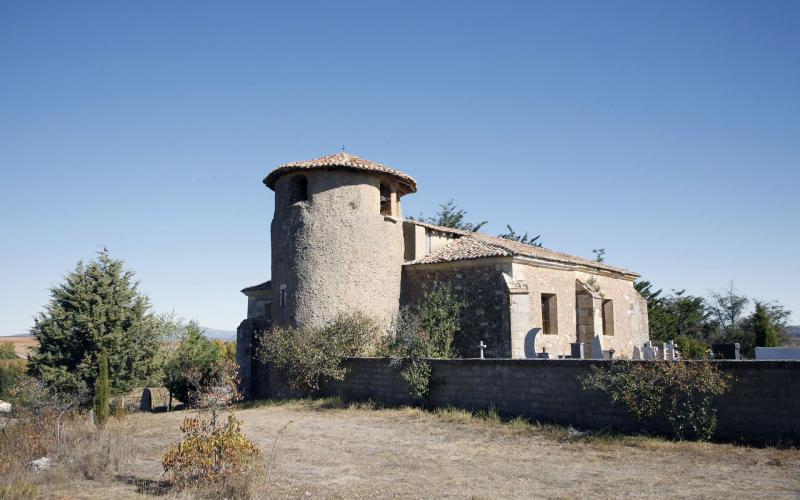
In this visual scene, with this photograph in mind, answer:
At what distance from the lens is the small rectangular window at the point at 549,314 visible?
2236 centimetres

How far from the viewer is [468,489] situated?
28.3 ft

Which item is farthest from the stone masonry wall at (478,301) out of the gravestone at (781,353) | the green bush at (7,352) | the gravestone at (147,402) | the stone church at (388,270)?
the green bush at (7,352)

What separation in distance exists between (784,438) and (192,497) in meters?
10.1

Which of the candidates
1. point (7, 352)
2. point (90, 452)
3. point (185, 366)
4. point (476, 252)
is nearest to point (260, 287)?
point (185, 366)

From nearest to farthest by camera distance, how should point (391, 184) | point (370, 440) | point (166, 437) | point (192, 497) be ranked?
point (192, 497)
point (370, 440)
point (166, 437)
point (391, 184)

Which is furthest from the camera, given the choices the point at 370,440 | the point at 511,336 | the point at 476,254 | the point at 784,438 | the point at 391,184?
the point at 391,184

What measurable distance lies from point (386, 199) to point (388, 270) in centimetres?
359

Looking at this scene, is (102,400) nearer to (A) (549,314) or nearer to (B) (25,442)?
(B) (25,442)

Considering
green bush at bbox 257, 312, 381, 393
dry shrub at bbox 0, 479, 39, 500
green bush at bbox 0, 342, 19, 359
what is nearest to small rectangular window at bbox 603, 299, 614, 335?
green bush at bbox 257, 312, 381, 393

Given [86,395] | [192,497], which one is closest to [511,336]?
[192,497]

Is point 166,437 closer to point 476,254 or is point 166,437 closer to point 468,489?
point 468,489

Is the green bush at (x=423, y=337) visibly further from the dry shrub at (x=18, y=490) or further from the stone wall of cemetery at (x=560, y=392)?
the dry shrub at (x=18, y=490)

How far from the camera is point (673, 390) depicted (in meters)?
11.9

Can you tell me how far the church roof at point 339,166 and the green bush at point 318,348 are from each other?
5.45 m
